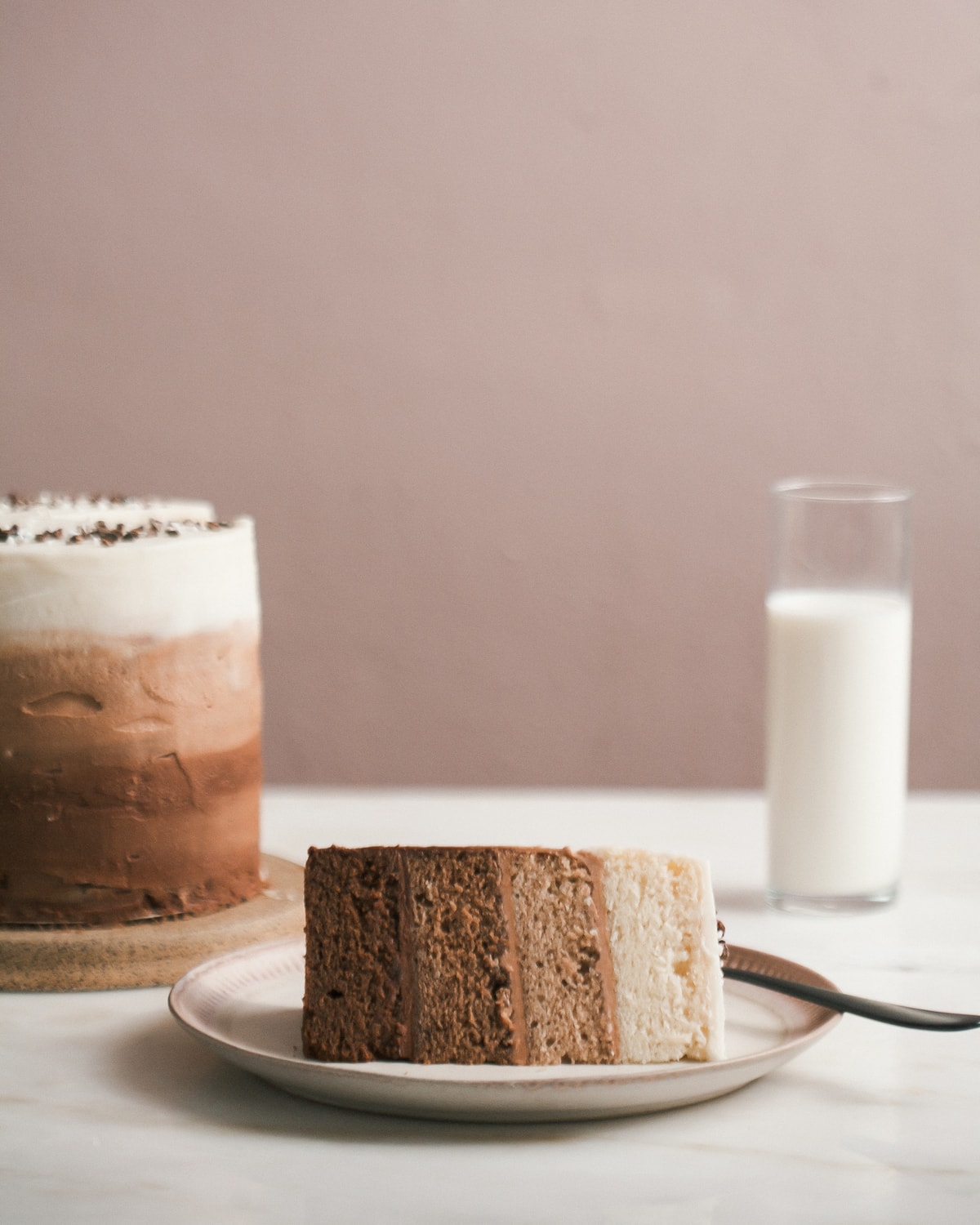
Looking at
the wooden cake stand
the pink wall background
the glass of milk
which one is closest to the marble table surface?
the wooden cake stand

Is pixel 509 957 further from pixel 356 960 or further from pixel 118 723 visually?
pixel 118 723

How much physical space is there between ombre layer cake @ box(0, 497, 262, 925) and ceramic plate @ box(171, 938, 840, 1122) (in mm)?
127

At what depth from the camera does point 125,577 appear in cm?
88

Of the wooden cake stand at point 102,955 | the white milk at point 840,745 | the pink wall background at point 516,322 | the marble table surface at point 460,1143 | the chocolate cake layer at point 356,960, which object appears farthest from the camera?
the pink wall background at point 516,322

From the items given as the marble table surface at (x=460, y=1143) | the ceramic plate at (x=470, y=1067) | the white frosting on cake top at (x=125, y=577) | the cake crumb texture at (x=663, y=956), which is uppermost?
the white frosting on cake top at (x=125, y=577)

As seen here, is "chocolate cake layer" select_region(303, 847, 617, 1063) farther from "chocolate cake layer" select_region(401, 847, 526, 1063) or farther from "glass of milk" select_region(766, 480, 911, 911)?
"glass of milk" select_region(766, 480, 911, 911)

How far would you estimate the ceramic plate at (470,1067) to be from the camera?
0.61m

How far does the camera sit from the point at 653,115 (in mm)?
2250

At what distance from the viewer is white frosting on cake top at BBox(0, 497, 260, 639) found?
2.85ft

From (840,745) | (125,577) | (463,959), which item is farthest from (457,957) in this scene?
(840,745)

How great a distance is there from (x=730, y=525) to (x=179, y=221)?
0.98 metres

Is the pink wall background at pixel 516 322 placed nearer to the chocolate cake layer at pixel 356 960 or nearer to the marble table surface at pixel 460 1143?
the marble table surface at pixel 460 1143

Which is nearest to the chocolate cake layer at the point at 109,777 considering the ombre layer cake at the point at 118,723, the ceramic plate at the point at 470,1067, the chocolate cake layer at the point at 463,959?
the ombre layer cake at the point at 118,723

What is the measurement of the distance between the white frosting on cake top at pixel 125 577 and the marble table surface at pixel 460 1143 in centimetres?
22
